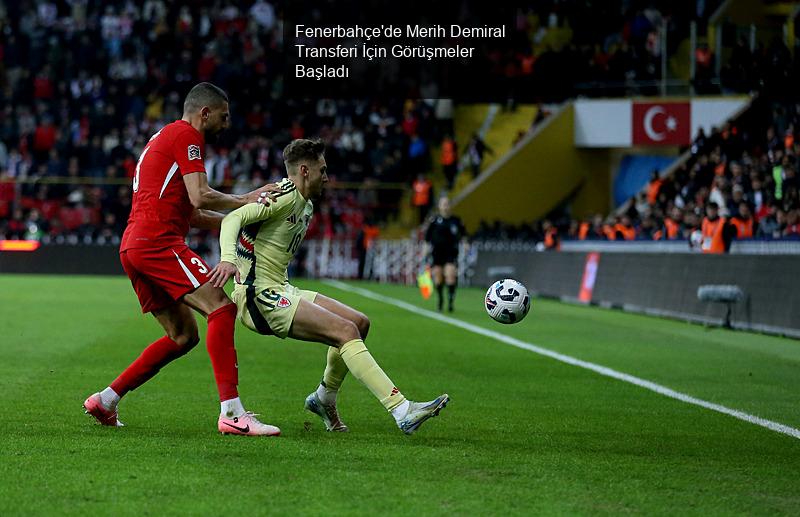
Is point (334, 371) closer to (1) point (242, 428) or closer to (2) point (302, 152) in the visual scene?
(1) point (242, 428)

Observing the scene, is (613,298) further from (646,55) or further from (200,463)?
(200,463)

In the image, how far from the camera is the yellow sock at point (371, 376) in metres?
8.34

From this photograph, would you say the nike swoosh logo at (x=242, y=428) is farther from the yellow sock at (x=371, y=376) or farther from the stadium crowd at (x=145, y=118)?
the stadium crowd at (x=145, y=118)

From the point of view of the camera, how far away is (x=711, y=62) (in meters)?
38.6

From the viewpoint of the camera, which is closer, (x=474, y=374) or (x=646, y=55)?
(x=474, y=374)

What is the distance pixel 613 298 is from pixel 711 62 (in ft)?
45.8

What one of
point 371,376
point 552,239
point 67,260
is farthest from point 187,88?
point 371,376

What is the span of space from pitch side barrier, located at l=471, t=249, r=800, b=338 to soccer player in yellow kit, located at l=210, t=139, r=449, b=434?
11.0m

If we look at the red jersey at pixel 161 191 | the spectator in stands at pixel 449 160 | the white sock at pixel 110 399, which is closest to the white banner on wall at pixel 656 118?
the spectator in stands at pixel 449 160

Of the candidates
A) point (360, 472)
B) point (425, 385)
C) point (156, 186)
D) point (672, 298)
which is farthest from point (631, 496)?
point (672, 298)

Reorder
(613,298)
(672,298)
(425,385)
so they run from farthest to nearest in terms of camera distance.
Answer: (613,298), (672,298), (425,385)

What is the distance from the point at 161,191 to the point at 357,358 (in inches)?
60.9

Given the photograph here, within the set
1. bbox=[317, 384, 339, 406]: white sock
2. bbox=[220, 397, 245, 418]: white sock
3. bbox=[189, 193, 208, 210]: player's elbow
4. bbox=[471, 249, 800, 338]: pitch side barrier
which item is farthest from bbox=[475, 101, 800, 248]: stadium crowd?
bbox=[189, 193, 208, 210]: player's elbow

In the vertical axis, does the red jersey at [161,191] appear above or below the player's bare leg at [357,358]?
above
